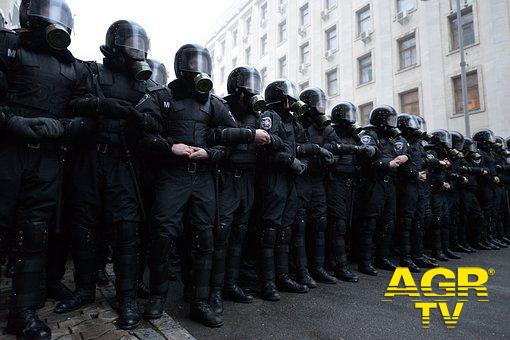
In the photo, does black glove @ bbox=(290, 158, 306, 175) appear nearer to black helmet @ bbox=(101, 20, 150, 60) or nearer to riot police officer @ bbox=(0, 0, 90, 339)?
black helmet @ bbox=(101, 20, 150, 60)

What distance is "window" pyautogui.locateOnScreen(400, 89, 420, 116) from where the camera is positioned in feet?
52.5

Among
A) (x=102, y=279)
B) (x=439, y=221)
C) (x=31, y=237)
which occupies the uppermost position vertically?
(x=31, y=237)

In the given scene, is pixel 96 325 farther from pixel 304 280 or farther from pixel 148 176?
pixel 304 280

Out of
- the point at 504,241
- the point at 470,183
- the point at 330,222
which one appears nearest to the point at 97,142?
the point at 330,222

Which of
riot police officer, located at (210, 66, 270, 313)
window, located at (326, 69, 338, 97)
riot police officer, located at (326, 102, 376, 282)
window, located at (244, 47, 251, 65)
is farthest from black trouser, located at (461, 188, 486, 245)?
window, located at (244, 47, 251, 65)

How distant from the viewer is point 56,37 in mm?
2385

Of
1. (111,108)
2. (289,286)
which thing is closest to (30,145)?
(111,108)

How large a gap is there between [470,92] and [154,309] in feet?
51.8

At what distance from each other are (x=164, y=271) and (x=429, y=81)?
15820 millimetres

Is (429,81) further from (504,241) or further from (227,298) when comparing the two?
(227,298)

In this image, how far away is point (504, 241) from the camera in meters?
7.55

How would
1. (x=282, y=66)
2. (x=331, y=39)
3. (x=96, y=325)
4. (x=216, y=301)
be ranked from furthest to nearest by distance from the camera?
(x=282, y=66), (x=331, y=39), (x=216, y=301), (x=96, y=325)

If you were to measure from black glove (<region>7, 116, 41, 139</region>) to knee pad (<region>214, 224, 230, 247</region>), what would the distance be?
1.53 m

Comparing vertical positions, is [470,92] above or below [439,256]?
above
